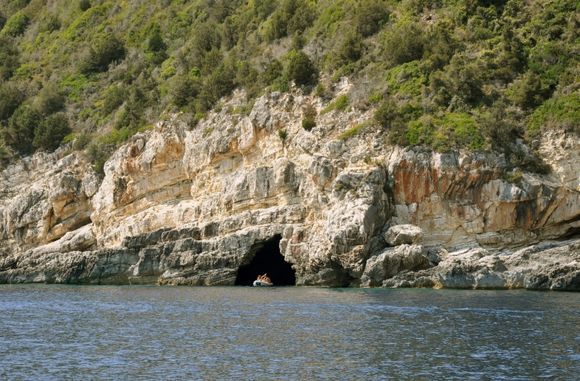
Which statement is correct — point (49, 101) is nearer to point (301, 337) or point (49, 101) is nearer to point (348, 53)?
point (348, 53)

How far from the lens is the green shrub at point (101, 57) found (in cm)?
7988

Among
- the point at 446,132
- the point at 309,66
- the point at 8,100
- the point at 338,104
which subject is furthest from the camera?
the point at 8,100

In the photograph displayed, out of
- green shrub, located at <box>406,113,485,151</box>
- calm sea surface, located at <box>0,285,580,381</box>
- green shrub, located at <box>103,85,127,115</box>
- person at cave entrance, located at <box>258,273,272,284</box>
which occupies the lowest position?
calm sea surface, located at <box>0,285,580,381</box>

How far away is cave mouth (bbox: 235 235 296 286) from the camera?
2120 inches

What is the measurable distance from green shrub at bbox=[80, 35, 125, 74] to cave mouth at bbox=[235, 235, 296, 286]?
31.9 metres

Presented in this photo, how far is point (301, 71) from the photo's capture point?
5641 centimetres

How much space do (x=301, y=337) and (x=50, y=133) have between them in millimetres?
45607

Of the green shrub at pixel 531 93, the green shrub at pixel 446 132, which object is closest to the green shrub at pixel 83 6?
the green shrub at pixel 446 132

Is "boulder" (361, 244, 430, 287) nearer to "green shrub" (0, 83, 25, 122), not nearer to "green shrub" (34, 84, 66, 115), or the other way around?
"green shrub" (34, 84, 66, 115)

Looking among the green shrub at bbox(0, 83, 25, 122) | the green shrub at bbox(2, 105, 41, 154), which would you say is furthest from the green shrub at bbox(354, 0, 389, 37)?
the green shrub at bbox(0, 83, 25, 122)

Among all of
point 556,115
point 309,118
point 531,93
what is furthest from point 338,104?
point 556,115

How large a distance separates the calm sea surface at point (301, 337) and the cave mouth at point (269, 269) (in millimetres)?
10695

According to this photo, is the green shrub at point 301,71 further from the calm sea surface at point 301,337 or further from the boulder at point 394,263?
the calm sea surface at point 301,337

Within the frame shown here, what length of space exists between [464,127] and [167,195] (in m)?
20.4
